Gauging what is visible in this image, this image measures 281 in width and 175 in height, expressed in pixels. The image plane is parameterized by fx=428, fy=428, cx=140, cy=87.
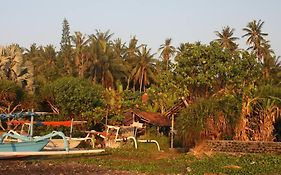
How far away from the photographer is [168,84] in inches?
1131

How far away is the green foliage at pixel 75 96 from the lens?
99.2ft

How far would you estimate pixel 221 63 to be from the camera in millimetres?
27625

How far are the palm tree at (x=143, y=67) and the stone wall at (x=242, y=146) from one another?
3610 centimetres

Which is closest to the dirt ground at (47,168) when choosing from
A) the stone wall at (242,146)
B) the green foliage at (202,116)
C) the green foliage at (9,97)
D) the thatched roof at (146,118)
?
the green foliage at (202,116)

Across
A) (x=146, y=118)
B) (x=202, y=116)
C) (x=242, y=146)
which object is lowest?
(x=242, y=146)

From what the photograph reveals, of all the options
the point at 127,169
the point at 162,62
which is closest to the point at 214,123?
the point at 127,169

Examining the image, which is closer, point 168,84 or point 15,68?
point 168,84

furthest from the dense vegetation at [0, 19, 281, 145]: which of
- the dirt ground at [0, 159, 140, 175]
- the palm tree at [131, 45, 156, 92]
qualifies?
the dirt ground at [0, 159, 140, 175]

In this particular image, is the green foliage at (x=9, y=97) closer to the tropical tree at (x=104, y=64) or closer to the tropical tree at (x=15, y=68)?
the tropical tree at (x=15, y=68)

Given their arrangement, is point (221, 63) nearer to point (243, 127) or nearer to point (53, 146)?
point (243, 127)

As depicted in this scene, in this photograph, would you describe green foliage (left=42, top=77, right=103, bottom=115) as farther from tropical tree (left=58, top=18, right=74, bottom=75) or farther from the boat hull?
tropical tree (left=58, top=18, right=74, bottom=75)

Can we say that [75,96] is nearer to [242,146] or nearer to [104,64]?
[242,146]

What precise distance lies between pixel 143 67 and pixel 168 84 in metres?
27.5

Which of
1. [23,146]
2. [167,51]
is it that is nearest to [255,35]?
[167,51]
